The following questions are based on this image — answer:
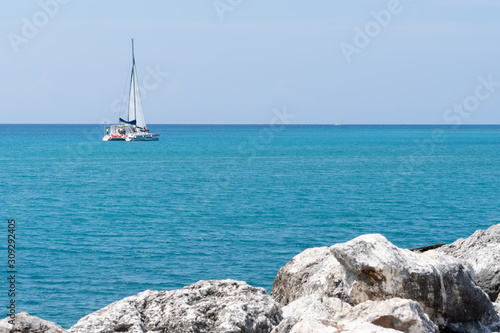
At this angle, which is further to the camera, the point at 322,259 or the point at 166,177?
the point at 166,177

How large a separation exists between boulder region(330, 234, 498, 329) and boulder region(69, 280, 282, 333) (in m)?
1.19

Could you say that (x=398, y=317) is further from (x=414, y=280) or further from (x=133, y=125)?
(x=133, y=125)

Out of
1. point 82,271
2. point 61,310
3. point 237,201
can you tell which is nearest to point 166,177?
point 237,201

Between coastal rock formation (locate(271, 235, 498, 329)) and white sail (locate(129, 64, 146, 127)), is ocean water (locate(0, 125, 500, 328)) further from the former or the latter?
white sail (locate(129, 64, 146, 127))

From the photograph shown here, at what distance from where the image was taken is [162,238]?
30047mm

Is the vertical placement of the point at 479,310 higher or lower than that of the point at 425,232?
higher

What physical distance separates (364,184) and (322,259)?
1843 inches

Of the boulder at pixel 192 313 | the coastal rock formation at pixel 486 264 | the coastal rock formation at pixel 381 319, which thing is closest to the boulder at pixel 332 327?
the coastal rock formation at pixel 381 319

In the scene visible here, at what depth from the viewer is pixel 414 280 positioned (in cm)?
761

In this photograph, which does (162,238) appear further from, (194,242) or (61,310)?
(61,310)

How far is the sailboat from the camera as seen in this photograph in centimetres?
11538

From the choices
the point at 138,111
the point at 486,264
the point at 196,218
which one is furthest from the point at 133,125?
the point at 486,264

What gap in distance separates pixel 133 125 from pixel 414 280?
11882 cm

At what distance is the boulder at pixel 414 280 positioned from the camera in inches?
300
